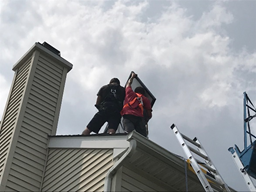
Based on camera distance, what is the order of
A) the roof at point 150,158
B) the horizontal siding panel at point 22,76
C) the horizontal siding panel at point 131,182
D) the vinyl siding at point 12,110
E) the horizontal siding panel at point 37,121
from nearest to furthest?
the horizontal siding panel at point 131,182 → the roof at point 150,158 → the vinyl siding at point 12,110 → the horizontal siding panel at point 37,121 → the horizontal siding panel at point 22,76

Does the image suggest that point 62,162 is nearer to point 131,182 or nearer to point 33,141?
point 33,141

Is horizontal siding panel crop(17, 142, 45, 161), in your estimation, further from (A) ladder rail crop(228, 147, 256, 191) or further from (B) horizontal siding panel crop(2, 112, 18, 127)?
(A) ladder rail crop(228, 147, 256, 191)

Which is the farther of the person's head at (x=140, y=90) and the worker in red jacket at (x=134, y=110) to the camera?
the person's head at (x=140, y=90)

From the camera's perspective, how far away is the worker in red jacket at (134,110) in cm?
816

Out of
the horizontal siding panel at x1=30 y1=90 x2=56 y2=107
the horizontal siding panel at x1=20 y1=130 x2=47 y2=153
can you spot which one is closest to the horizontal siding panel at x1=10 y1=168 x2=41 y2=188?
the horizontal siding panel at x1=20 y1=130 x2=47 y2=153

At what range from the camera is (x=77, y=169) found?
24.0 ft

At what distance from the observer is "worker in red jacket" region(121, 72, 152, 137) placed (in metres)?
8.16

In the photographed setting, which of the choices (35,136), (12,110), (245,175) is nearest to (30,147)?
(35,136)

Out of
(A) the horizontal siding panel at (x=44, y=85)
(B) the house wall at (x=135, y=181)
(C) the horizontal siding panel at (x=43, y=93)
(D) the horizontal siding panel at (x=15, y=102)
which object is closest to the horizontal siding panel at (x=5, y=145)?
(D) the horizontal siding panel at (x=15, y=102)

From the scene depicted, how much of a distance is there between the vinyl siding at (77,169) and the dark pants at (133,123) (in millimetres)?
1013

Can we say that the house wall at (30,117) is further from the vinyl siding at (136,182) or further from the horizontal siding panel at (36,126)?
the vinyl siding at (136,182)

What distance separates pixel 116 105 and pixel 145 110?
0.65 metres

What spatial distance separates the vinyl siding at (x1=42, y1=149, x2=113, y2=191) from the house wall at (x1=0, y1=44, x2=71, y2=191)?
0.93 ft

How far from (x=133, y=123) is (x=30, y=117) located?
2184 millimetres
